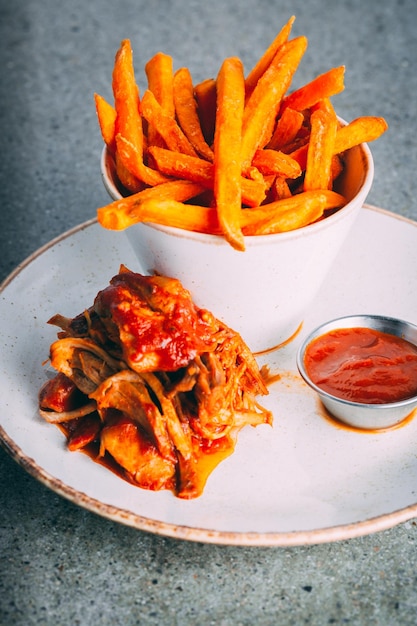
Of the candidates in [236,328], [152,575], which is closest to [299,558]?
[152,575]

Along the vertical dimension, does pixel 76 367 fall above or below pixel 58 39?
below

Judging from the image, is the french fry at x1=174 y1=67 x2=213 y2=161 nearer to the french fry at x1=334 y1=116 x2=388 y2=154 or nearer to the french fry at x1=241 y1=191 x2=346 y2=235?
the french fry at x1=241 y1=191 x2=346 y2=235

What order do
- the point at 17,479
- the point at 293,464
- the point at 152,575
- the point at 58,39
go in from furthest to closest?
the point at 58,39, the point at 17,479, the point at 293,464, the point at 152,575

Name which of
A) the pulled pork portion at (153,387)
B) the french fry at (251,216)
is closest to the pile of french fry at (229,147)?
the french fry at (251,216)

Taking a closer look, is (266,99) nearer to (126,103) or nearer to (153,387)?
(126,103)

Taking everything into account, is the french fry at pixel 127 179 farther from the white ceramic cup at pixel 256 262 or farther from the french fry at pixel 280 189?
the french fry at pixel 280 189

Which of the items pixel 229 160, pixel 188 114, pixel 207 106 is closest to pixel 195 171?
pixel 229 160

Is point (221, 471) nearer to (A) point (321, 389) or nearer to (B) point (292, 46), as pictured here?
(A) point (321, 389)
